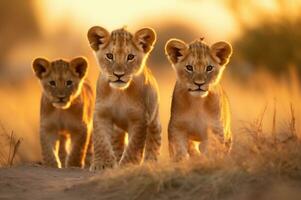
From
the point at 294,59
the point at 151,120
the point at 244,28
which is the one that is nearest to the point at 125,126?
the point at 151,120

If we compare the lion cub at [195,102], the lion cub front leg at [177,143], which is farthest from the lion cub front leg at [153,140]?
the lion cub front leg at [177,143]

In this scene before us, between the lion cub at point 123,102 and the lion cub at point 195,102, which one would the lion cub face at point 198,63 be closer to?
the lion cub at point 195,102

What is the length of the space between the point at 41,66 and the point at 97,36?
1240 mm

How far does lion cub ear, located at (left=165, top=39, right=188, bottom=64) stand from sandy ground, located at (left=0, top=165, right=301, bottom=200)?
164 cm

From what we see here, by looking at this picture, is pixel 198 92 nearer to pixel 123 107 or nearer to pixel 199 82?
pixel 199 82

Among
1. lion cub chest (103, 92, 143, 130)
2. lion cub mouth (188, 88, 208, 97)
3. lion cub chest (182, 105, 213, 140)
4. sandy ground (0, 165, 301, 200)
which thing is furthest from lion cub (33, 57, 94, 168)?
sandy ground (0, 165, 301, 200)

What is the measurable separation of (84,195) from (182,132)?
1.64m

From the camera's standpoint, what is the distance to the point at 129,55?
929 centimetres

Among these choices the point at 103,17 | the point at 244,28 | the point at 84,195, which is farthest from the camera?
the point at 103,17

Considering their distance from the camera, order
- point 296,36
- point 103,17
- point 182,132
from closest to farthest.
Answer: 1. point 182,132
2. point 296,36
3. point 103,17

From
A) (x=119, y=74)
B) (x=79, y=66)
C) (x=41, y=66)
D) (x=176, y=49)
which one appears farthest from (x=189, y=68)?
(x=41, y=66)

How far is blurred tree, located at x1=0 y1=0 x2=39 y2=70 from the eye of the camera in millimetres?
23156

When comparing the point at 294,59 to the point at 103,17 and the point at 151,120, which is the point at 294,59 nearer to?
the point at 103,17

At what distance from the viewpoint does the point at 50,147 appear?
10.2 meters
